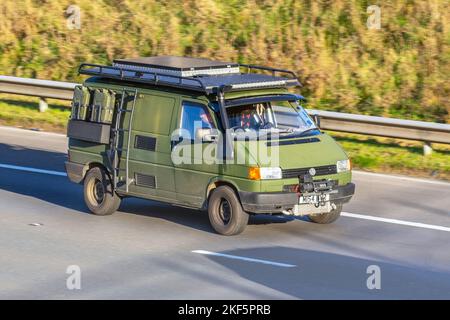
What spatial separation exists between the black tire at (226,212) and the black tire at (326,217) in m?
1.33

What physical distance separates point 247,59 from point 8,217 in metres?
10.9

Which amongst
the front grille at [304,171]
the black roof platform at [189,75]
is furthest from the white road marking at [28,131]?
the front grille at [304,171]

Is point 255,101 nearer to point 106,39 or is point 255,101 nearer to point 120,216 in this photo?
point 120,216

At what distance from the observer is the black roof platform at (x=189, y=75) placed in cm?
1427

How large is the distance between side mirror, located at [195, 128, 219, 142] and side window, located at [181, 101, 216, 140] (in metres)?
0.05

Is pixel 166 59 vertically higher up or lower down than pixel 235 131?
higher up

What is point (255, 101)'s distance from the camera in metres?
14.4

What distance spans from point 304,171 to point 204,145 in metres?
1.41

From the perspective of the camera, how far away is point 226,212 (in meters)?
14.1

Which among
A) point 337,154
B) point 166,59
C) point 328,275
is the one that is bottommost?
point 328,275

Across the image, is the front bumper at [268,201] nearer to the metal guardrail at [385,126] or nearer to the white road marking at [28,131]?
the metal guardrail at [385,126]

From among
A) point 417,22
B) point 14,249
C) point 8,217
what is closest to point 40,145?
point 8,217

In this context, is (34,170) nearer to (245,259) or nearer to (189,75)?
(189,75)

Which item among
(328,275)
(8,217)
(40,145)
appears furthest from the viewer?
(40,145)
